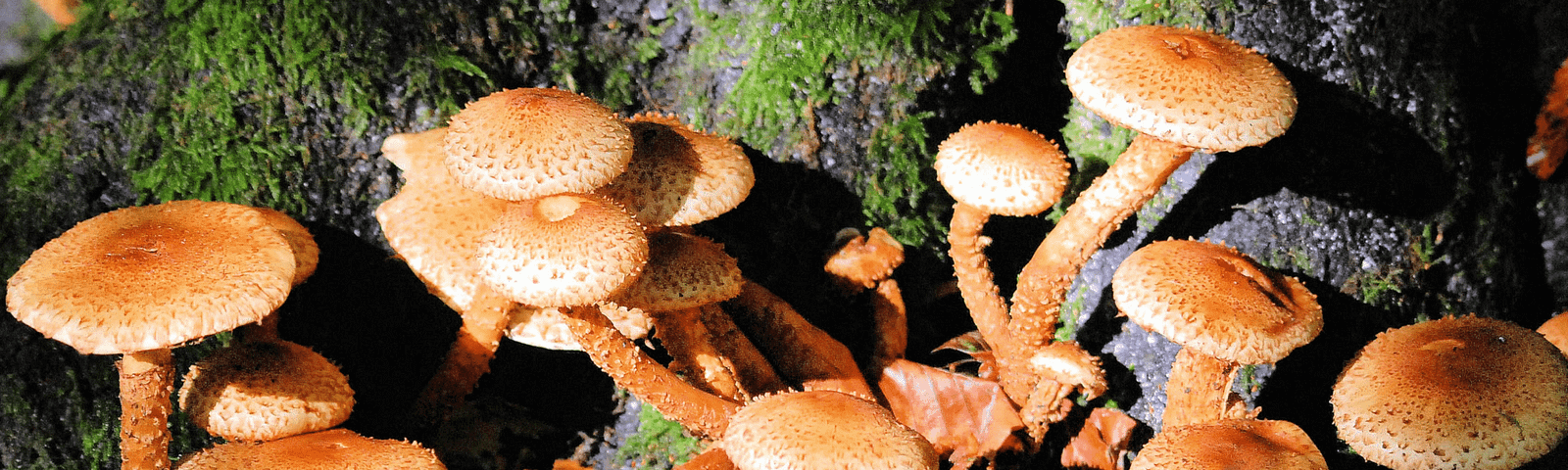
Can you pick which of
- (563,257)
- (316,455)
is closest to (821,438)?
(563,257)

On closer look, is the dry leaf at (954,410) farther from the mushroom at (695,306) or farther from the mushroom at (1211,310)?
the mushroom at (1211,310)

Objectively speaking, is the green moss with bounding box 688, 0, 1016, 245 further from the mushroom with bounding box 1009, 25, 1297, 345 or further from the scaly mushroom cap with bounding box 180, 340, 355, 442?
the scaly mushroom cap with bounding box 180, 340, 355, 442

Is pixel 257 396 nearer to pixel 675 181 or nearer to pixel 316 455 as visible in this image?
pixel 316 455

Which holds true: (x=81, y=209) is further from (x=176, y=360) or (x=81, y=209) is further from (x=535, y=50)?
(x=535, y=50)

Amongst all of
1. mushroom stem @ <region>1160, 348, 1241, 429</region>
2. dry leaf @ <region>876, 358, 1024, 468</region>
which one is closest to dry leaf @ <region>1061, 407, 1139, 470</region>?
dry leaf @ <region>876, 358, 1024, 468</region>

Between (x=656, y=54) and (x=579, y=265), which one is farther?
(x=656, y=54)

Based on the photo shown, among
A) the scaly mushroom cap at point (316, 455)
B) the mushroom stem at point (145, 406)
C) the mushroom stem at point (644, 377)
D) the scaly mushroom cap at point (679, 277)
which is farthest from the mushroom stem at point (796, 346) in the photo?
the mushroom stem at point (145, 406)

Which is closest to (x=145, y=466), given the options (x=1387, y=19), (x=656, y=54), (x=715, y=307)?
(x=715, y=307)
